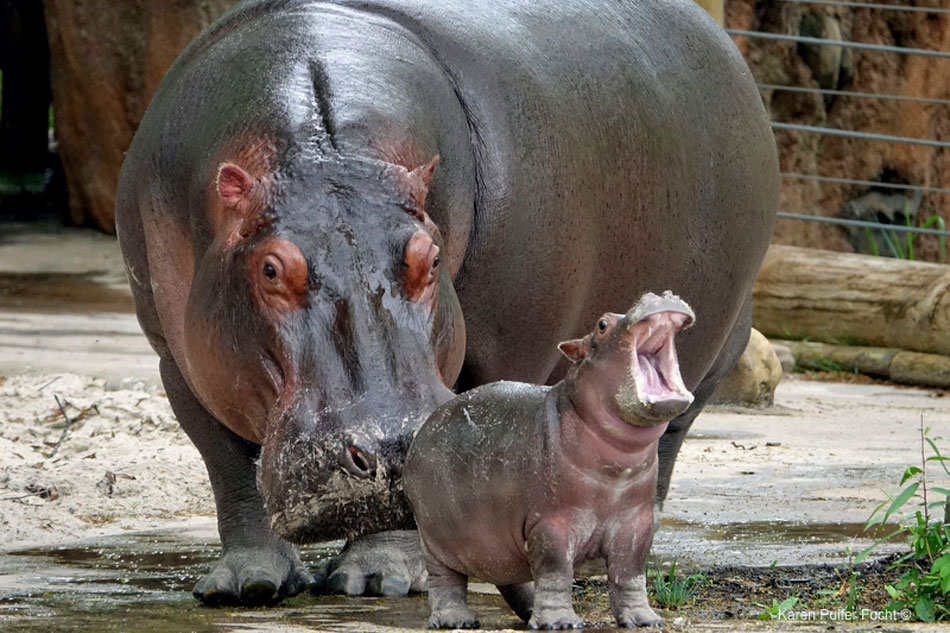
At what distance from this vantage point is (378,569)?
3.51 metres

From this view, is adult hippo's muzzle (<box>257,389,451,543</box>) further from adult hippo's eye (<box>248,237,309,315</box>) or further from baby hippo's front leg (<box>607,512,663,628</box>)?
baby hippo's front leg (<box>607,512,663,628</box>)

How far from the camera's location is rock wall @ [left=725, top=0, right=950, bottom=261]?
1115 cm

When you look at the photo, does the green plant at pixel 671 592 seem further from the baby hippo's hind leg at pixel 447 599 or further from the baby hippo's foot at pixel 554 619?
the baby hippo's foot at pixel 554 619

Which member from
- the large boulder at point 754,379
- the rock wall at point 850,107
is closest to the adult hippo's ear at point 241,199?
the large boulder at point 754,379

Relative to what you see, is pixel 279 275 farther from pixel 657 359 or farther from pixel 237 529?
pixel 237 529

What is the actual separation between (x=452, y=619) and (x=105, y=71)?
30.2ft

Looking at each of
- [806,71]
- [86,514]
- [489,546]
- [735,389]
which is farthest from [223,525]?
[806,71]

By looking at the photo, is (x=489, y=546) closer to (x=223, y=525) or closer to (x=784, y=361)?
(x=223, y=525)

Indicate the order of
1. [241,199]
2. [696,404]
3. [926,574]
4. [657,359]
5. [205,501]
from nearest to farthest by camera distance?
[657,359]
[241,199]
[926,574]
[205,501]
[696,404]

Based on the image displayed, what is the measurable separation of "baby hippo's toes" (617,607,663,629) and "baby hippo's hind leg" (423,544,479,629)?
0.29 m

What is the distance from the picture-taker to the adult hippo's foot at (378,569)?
137 inches

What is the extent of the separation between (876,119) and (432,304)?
9.14m

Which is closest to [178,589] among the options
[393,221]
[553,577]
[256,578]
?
[256,578]

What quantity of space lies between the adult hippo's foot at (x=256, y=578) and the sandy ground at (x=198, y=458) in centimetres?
82
